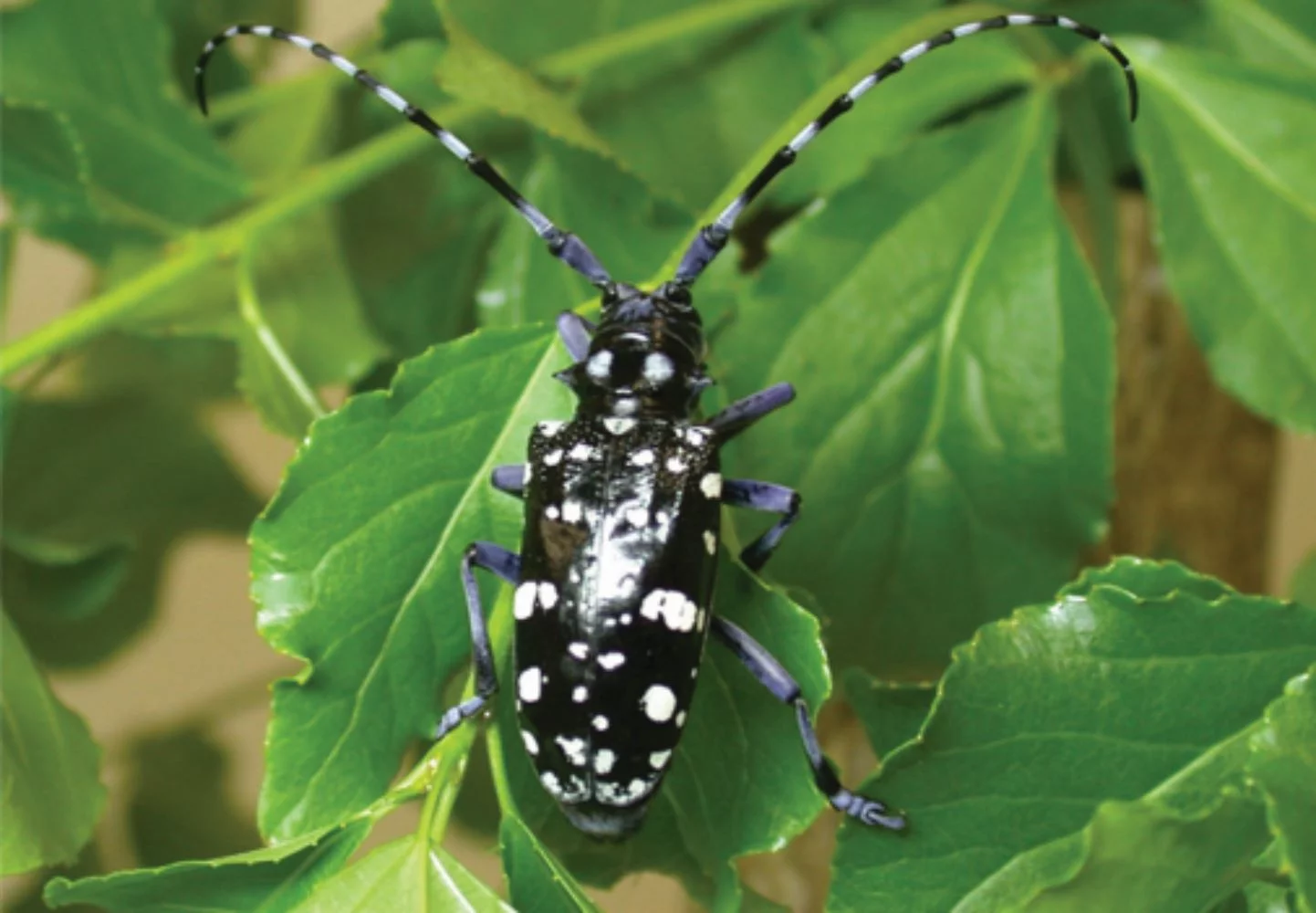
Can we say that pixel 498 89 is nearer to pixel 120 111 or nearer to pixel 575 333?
pixel 575 333

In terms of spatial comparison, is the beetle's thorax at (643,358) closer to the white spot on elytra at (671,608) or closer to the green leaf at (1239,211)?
the white spot on elytra at (671,608)

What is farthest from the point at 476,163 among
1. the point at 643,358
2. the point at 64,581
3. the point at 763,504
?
the point at 64,581

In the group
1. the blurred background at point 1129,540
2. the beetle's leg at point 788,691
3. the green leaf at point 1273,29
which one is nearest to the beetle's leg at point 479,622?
the beetle's leg at point 788,691

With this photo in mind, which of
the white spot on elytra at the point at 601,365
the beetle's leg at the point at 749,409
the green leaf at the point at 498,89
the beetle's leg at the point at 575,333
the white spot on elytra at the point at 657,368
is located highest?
the green leaf at the point at 498,89

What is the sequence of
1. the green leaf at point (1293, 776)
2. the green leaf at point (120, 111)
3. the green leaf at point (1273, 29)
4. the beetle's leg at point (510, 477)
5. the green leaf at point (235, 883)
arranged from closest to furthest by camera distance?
the green leaf at point (1293, 776) < the green leaf at point (235, 883) < the beetle's leg at point (510, 477) < the green leaf at point (120, 111) < the green leaf at point (1273, 29)

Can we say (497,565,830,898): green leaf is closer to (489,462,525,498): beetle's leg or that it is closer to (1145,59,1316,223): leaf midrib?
(489,462,525,498): beetle's leg

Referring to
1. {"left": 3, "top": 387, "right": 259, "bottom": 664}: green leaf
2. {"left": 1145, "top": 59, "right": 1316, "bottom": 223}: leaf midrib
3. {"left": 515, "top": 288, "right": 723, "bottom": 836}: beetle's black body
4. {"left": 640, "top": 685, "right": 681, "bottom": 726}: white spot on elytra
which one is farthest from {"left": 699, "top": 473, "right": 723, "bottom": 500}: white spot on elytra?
{"left": 3, "top": 387, "right": 259, "bottom": 664}: green leaf

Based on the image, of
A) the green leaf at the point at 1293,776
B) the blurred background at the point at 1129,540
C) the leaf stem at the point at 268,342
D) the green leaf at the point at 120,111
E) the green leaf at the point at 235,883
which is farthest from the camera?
the blurred background at the point at 1129,540
